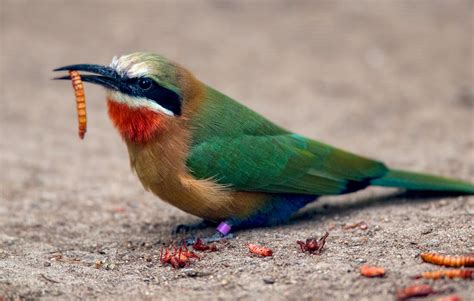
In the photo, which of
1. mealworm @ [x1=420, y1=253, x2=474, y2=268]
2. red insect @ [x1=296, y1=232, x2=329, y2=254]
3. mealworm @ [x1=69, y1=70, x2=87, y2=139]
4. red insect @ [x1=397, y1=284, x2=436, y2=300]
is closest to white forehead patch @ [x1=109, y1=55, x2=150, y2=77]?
mealworm @ [x1=69, y1=70, x2=87, y2=139]

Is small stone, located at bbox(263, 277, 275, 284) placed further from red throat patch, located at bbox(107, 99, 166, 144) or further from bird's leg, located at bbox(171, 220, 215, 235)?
bird's leg, located at bbox(171, 220, 215, 235)

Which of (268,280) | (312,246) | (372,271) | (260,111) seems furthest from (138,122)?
(260,111)

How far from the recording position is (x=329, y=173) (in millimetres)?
5805

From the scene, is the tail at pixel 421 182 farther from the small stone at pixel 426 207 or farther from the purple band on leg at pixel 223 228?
the purple band on leg at pixel 223 228

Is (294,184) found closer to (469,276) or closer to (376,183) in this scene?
(376,183)

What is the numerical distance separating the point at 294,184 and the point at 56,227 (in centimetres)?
187

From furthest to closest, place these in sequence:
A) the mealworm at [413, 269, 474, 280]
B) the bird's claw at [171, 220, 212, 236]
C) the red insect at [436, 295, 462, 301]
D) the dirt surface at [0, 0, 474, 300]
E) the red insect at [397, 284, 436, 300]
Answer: the bird's claw at [171, 220, 212, 236] < the dirt surface at [0, 0, 474, 300] < the mealworm at [413, 269, 474, 280] < the red insect at [397, 284, 436, 300] < the red insect at [436, 295, 462, 301]

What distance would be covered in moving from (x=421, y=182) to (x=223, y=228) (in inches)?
66.5

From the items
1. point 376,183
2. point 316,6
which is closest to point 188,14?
point 316,6

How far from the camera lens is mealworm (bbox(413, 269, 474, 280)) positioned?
12.2ft

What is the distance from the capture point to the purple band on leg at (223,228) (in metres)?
5.33

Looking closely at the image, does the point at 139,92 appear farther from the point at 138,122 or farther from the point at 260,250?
the point at 260,250

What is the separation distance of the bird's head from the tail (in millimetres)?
1793

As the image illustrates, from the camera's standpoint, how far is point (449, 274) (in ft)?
12.3
